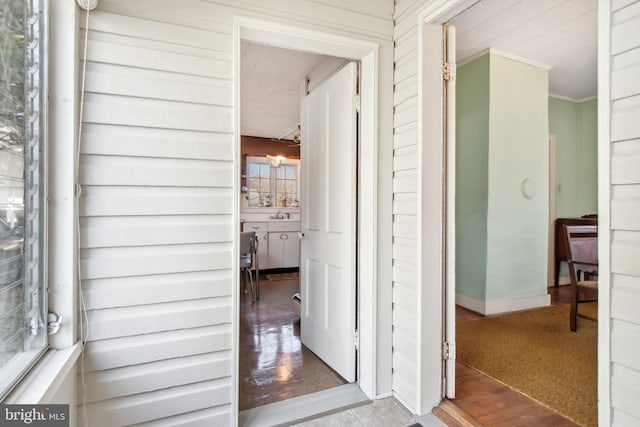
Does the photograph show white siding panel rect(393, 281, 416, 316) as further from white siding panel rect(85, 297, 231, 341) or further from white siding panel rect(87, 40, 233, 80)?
white siding panel rect(87, 40, 233, 80)

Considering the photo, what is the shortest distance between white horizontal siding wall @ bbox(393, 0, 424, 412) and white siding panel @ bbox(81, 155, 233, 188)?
1.00 meters

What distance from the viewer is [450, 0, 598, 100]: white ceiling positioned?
8.39 ft

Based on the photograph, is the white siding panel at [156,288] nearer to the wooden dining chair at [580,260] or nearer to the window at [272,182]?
the wooden dining chair at [580,260]

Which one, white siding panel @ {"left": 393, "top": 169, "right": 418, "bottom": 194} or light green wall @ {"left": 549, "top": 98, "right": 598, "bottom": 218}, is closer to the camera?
white siding panel @ {"left": 393, "top": 169, "right": 418, "bottom": 194}

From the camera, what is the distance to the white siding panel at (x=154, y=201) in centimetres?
151

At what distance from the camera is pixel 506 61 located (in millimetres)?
3502

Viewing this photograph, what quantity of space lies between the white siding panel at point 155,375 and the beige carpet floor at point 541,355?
1801mm

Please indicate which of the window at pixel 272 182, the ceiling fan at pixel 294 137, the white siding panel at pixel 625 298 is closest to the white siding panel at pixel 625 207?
the white siding panel at pixel 625 298

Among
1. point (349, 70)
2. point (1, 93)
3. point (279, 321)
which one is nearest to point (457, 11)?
point (349, 70)

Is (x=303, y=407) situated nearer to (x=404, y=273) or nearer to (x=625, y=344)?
(x=404, y=273)

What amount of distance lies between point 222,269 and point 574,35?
3.58 metres

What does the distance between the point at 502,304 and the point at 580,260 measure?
829 millimetres

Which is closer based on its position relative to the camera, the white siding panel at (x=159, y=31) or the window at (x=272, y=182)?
the white siding panel at (x=159, y=31)


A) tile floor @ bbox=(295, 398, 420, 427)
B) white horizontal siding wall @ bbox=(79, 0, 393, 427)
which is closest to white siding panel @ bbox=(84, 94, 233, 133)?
white horizontal siding wall @ bbox=(79, 0, 393, 427)
